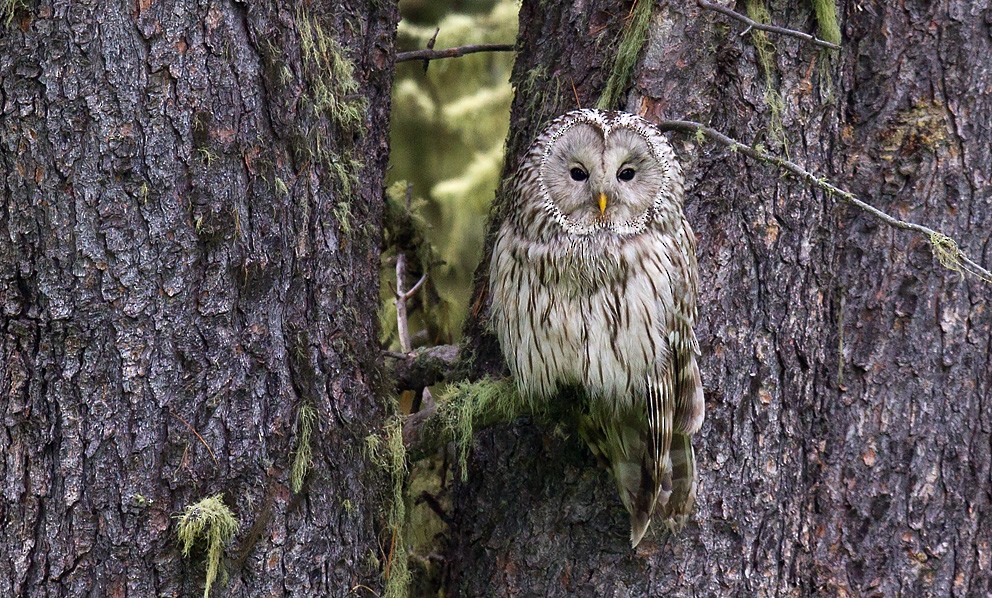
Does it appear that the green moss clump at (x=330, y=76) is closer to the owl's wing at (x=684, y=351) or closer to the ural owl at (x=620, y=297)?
the ural owl at (x=620, y=297)

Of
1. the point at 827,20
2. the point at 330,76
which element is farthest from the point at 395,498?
the point at 827,20

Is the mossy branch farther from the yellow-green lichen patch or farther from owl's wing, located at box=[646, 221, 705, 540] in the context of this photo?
the yellow-green lichen patch

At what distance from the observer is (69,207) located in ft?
7.05

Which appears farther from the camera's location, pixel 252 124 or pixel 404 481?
pixel 404 481

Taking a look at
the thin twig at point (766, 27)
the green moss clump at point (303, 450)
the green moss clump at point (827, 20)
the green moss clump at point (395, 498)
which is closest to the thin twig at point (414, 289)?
the green moss clump at point (395, 498)

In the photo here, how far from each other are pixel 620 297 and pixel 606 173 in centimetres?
34

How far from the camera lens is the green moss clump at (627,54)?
108 inches

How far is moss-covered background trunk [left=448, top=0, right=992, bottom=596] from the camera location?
2.74m

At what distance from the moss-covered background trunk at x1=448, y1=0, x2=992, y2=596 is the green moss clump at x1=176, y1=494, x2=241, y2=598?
34.2 inches

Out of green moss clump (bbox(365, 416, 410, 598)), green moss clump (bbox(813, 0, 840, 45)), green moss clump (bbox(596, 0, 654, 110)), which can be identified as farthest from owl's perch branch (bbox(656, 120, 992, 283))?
green moss clump (bbox(365, 416, 410, 598))

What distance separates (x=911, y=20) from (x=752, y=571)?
5.49 feet

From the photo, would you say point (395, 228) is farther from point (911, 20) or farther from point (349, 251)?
point (911, 20)

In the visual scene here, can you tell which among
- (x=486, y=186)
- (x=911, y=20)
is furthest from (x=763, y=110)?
(x=486, y=186)

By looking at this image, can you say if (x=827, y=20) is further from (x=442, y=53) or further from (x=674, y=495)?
(x=674, y=495)
